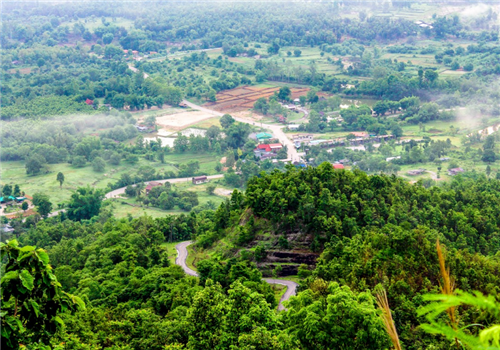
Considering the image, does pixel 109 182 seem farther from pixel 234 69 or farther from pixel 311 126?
pixel 234 69

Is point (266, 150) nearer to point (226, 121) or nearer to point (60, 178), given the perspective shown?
point (226, 121)

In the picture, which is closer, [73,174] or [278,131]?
[73,174]

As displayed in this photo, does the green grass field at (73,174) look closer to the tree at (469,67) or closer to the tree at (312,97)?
the tree at (312,97)

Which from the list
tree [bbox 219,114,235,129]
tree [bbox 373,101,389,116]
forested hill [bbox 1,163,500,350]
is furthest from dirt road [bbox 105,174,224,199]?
tree [bbox 373,101,389,116]

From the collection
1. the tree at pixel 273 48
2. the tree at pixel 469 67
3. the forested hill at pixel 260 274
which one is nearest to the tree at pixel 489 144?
the forested hill at pixel 260 274

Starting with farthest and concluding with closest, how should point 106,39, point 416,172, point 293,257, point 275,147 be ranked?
1. point 106,39
2. point 275,147
3. point 416,172
4. point 293,257

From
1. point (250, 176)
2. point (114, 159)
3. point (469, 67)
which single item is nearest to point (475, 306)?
point (250, 176)

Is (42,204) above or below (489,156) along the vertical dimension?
below
